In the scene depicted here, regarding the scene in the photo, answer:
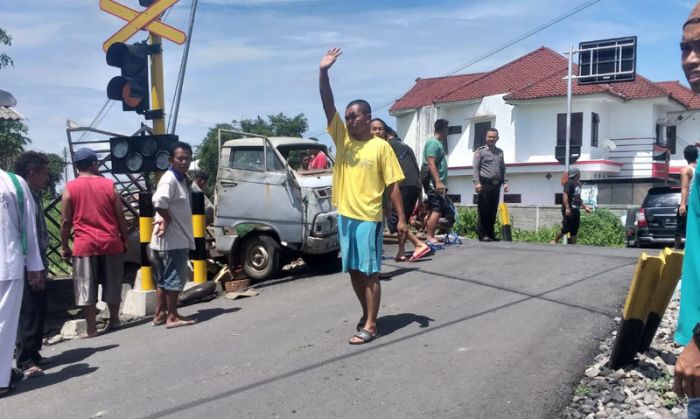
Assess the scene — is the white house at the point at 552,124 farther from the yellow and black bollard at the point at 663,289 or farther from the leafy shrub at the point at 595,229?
the yellow and black bollard at the point at 663,289

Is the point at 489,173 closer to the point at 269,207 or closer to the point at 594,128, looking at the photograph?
the point at 269,207

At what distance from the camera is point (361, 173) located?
546 cm

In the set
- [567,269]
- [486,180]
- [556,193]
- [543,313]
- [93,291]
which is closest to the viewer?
[543,313]

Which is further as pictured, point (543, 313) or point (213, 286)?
point (213, 286)

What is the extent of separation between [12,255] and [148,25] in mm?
4885

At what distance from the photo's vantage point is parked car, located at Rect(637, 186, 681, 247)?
1400 cm

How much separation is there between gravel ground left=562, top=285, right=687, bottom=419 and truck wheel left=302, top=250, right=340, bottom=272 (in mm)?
5059

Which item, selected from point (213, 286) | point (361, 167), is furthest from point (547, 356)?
point (213, 286)

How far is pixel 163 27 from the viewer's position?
29.0ft

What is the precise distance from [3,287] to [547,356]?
4134mm

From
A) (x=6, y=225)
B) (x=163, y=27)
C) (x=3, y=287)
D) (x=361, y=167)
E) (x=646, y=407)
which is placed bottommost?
(x=646, y=407)

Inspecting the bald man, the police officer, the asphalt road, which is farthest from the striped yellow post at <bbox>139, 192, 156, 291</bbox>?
the bald man

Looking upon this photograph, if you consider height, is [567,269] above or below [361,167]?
below

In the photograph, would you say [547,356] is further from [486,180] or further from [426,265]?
[486,180]
